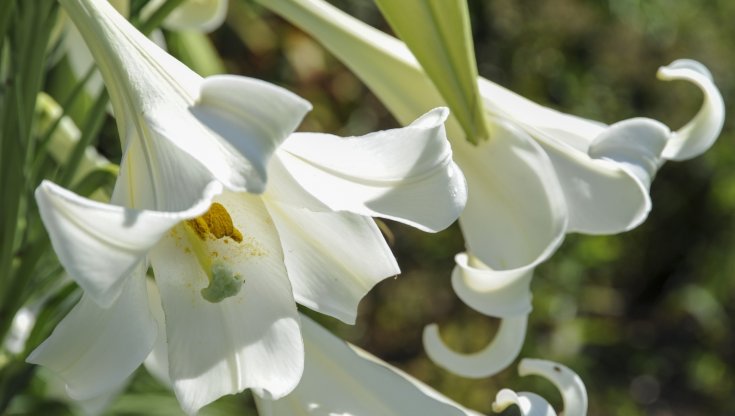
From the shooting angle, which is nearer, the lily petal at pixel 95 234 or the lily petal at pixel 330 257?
the lily petal at pixel 95 234

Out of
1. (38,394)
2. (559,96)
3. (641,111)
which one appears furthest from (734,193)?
(38,394)

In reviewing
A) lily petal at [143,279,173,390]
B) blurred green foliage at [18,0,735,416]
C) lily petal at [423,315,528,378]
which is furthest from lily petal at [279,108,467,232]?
blurred green foliage at [18,0,735,416]

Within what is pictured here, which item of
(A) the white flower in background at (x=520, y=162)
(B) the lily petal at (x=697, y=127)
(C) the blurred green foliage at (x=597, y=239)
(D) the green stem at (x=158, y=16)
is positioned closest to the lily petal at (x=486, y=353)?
(A) the white flower in background at (x=520, y=162)

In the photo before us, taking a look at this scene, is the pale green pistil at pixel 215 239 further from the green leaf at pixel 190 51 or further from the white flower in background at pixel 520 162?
the green leaf at pixel 190 51

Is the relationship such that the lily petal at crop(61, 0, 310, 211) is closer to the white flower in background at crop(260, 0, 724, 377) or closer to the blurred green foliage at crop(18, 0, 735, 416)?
the white flower in background at crop(260, 0, 724, 377)

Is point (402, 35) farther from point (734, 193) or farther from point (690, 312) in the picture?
point (690, 312)

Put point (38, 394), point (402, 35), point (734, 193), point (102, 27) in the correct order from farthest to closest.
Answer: point (734, 193)
point (38, 394)
point (402, 35)
point (102, 27)

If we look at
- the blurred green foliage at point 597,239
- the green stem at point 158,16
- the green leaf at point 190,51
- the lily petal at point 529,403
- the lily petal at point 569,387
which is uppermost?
the green stem at point 158,16
